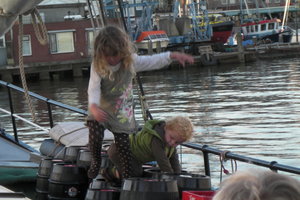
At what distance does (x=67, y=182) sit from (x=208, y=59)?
4838cm

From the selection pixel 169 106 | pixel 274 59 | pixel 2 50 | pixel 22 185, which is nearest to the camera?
pixel 22 185

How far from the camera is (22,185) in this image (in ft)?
24.4

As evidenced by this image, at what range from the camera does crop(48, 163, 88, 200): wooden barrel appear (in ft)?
19.0

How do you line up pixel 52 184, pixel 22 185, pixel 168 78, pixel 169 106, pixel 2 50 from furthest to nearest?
pixel 2 50 < pixel 168 78 < pixel 169 106 < pixel 22 185 < pixel 52 184

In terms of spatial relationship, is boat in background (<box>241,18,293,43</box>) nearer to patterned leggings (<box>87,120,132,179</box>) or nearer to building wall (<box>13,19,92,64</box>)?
building wall (<box>13,19,92,64</box>)

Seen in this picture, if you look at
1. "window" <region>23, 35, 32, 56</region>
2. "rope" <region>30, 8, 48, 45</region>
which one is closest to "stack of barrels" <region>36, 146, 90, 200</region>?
"rope" <region>30, 8, 48, 45</region>

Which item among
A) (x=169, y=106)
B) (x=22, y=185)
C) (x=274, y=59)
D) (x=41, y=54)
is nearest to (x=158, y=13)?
(x=274, y=59)

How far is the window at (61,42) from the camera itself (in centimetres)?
5094

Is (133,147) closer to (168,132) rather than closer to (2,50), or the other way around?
(168,132)

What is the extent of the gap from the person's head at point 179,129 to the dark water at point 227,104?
559 cm

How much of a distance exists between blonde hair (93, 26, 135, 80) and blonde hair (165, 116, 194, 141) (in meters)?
0.48

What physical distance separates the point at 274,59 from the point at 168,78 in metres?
13.1

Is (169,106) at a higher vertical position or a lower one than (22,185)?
lower

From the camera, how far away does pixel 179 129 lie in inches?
197
